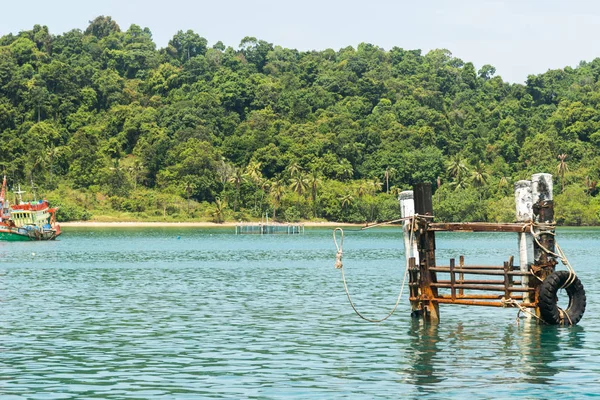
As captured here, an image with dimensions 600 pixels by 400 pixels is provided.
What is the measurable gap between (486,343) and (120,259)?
5899cm

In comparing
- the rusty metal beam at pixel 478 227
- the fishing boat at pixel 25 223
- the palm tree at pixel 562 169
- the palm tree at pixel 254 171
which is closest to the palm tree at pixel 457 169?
the palm tree at pixel 562 169

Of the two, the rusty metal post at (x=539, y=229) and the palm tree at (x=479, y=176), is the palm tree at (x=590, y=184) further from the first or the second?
the rusty metal post at (x=539, y=229)

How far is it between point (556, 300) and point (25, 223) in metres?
113

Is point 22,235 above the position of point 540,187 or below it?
below

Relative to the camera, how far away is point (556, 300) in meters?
30.8

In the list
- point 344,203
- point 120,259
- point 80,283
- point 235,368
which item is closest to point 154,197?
point 344,203

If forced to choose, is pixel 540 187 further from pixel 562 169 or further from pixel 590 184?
pixel 562 169

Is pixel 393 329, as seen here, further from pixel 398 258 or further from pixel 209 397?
pixel 398 258

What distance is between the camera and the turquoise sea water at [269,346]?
2289 centimetres

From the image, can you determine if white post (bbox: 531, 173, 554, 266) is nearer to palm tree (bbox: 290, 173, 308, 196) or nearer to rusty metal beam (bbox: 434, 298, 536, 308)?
rusty metal beam (bbox: 434, 298, 536, 308)

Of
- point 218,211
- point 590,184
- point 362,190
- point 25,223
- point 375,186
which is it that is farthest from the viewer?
point 375,186

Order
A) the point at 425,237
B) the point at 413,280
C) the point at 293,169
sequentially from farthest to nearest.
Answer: the point at 293,169 < the point at 413,280 < the point at 425,237

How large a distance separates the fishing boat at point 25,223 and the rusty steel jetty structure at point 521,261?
102351 millimetres

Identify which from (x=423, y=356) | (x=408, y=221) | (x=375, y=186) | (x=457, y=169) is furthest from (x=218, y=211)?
(x=423, y=356)
